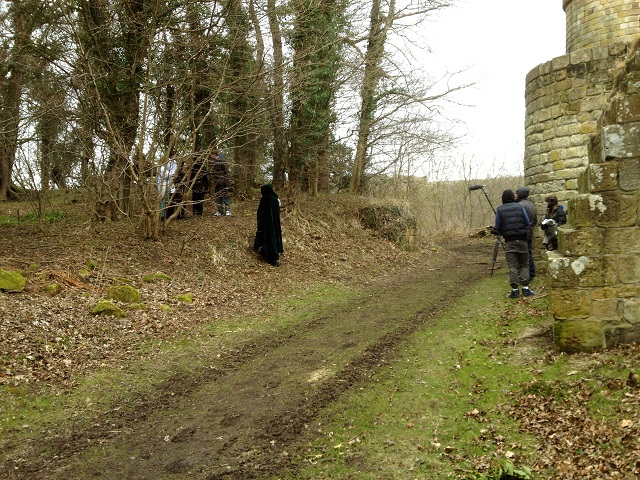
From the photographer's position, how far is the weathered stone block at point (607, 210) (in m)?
6.25

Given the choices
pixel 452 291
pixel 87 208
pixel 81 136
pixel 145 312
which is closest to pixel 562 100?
pixel 452 291

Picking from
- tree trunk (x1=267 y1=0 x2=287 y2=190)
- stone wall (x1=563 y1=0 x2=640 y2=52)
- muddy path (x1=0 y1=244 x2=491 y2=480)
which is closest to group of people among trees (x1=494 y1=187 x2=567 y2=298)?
muddy path (x1=0 y1=244 x2=491 y2=480)

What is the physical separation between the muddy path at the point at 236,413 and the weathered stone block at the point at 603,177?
333 cm

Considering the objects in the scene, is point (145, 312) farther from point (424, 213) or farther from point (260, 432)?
point (424, 213)

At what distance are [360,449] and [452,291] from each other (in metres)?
7.63

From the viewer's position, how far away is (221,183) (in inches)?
594

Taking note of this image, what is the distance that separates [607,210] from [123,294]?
7319 millimetres

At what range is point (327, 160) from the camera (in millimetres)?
19000

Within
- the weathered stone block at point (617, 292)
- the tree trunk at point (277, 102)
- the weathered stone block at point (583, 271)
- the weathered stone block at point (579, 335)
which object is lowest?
the weathered stone block at point (579, 335)

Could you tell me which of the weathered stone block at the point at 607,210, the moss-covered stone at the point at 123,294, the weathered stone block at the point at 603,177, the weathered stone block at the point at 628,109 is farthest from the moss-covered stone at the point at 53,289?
the weathered stone block at the point at 628,109

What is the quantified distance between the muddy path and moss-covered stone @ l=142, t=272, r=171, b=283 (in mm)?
3056

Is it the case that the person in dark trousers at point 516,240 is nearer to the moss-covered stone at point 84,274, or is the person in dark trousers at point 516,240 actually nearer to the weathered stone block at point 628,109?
the weathered stone block at point 628,109

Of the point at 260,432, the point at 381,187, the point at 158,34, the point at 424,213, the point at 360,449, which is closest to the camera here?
the point at 360,449

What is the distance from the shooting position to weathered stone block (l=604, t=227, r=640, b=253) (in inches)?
247
